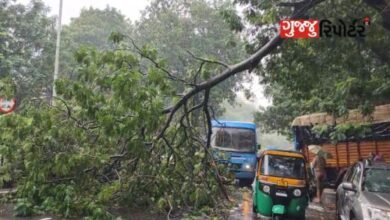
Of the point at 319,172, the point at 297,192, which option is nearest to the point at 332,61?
the point at 297,192

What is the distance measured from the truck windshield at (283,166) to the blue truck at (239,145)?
6168mm

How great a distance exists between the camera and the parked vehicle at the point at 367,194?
24.7ft

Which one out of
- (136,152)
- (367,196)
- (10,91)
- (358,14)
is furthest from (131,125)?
(358,14)

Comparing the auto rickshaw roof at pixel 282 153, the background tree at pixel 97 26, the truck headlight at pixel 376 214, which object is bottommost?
the truck headlight at pixel 376 214

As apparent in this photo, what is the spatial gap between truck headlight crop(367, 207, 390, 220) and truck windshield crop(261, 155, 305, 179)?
135 inches

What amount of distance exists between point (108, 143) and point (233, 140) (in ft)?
27.1

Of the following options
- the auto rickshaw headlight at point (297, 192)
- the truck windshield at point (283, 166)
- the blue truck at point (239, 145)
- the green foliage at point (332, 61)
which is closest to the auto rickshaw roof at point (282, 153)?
the truck windshield at point (283, 166)

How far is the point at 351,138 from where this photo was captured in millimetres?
18234

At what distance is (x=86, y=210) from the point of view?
9.09 meters

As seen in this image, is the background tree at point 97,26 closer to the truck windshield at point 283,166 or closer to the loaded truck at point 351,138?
the loaded truck at point 351,138

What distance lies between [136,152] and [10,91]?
9.56 feet

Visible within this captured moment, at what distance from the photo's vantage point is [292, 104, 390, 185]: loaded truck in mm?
13258

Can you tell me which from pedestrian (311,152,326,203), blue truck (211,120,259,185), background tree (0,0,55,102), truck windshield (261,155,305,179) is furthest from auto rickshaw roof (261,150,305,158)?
background tree (0,0,55,102)

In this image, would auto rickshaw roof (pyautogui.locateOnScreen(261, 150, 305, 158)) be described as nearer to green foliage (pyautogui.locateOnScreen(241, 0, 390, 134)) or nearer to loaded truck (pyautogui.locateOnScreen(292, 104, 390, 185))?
green foliage (pyautogui.locateOnScreen(241, 0, 390, 134))
